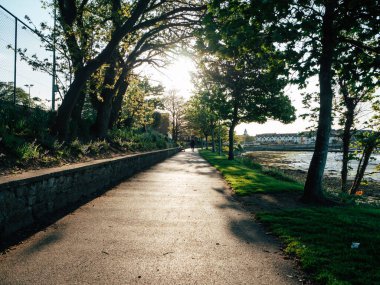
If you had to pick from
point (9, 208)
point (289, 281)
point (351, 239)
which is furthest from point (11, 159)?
point (351, 239)

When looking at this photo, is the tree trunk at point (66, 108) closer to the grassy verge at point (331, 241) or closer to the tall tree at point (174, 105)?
the grassy verge at point (331, 241)

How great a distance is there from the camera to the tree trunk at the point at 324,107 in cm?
745

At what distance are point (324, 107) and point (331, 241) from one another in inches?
172

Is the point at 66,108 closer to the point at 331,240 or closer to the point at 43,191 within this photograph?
the point at 43,191

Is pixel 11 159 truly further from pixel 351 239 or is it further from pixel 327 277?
pixel 351 239

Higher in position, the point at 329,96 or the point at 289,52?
the point at 289,52

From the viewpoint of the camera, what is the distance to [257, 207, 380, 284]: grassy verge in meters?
3.36

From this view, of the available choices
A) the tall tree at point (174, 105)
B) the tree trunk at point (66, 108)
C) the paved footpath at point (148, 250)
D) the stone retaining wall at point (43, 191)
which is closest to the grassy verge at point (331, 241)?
the paved footpath at point (148, 250)

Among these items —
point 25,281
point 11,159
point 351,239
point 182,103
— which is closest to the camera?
point 25,281

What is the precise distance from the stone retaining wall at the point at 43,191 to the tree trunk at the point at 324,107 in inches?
230

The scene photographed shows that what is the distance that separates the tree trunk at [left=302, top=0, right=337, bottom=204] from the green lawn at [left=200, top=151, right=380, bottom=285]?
3.01 feet

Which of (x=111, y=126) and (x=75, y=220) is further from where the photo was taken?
(x=111, y=126)

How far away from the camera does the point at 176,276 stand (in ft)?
10.8

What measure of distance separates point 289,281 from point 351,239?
6.58 ft
